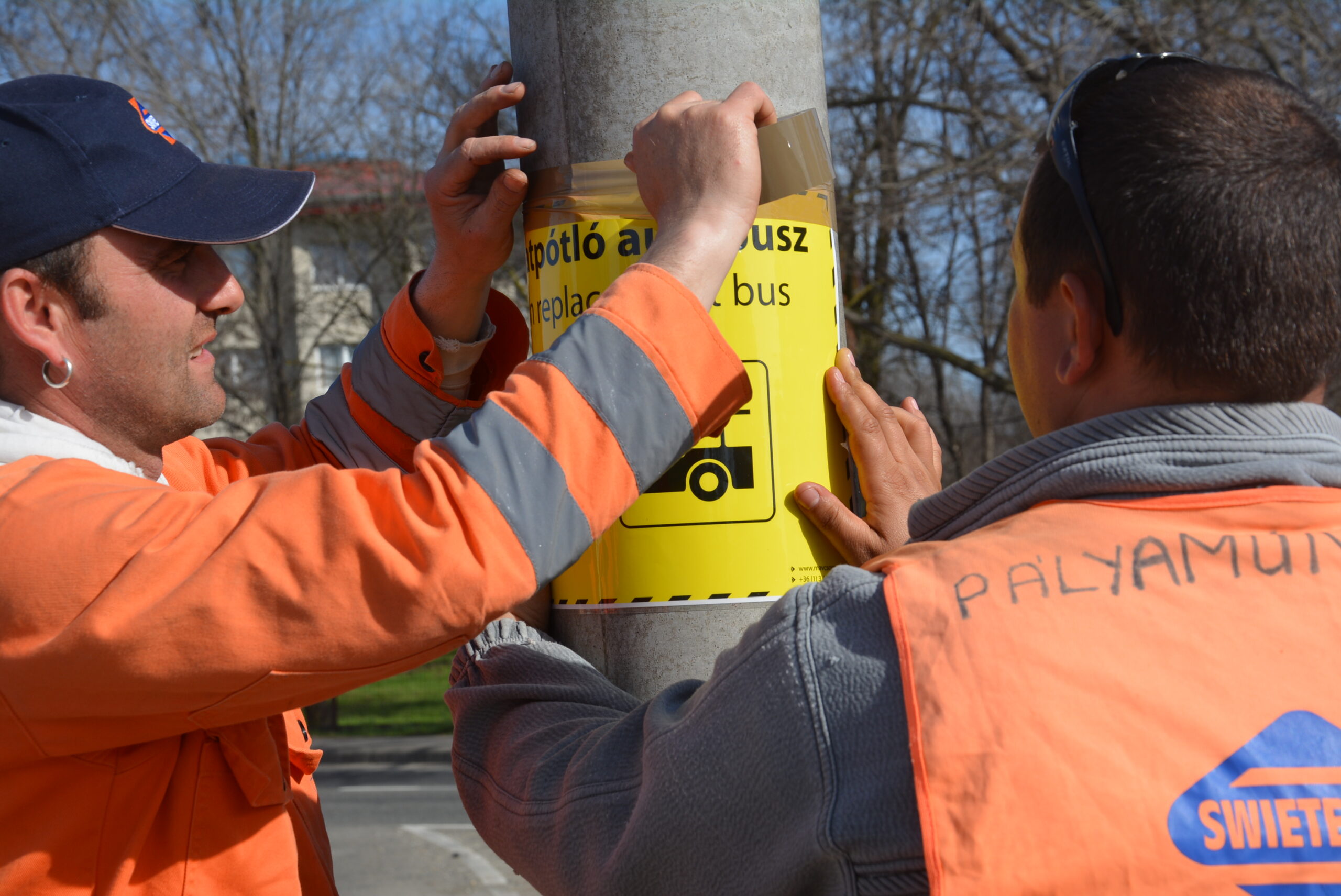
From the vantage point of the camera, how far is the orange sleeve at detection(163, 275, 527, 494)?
2.28 m

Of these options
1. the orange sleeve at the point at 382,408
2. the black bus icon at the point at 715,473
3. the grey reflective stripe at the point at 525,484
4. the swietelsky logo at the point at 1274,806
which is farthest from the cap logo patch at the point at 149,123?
the swietelsky logo at the point at 1274,806

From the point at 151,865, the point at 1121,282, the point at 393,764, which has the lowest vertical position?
the point at 393,764

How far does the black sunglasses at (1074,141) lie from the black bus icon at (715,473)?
628mm

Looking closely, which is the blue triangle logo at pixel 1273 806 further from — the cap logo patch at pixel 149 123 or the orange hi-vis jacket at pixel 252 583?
the cap logo patch at pixel 149 123

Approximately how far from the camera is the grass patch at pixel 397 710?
582 inches

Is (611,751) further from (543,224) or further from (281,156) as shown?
Answer: (281,156)

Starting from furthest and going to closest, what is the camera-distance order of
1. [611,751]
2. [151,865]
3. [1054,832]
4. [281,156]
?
1. [281,156]
2. [151,865]
3. [611,751]
4. [1054,832]

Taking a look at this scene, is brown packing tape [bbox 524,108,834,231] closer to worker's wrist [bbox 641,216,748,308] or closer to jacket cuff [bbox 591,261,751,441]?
worker's wrist [bbox 641,216,748,308]

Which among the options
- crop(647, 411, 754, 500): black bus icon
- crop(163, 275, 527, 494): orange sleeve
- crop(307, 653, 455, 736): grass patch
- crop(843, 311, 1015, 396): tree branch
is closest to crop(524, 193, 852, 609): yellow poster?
crop(647, 411, 754, 500): black bus icon

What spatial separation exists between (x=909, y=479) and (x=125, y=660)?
1165mm

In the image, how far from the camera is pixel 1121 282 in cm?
135

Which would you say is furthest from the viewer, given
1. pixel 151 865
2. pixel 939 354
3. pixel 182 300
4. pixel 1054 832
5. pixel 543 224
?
pixel 939 354

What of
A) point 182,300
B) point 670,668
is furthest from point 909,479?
point 182,300

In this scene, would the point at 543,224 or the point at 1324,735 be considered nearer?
the point at 1324,735
